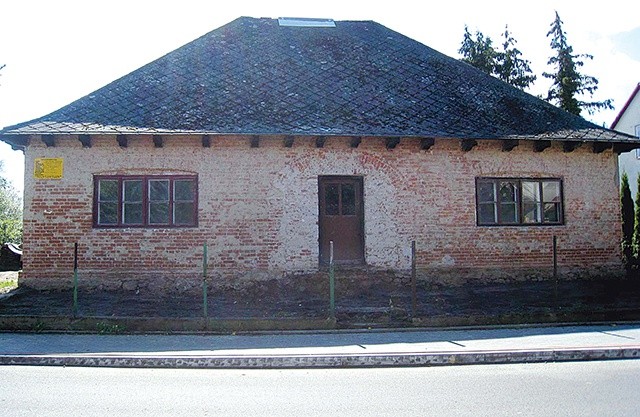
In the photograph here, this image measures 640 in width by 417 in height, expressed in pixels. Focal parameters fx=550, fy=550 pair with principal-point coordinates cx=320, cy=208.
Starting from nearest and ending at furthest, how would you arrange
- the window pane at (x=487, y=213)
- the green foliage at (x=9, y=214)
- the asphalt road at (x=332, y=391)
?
the asphalt road at (x=332, y=391)
the window pane at (x=487, y=213)
the green foliage at (x=9, y=214)

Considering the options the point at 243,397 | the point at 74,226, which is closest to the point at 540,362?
the point at 243,397

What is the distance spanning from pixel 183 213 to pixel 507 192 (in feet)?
27.9

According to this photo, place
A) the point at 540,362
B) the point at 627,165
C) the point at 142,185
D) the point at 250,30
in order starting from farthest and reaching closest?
1. the point at 627,165
2. the point at 250,30
3. the point at 142,185
4. the point at 540,362

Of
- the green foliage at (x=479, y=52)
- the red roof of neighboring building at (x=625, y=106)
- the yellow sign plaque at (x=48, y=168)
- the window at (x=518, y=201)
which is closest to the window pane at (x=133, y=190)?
the yellow sign plaque at (x=48, y=168)

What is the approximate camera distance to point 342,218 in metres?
14.2

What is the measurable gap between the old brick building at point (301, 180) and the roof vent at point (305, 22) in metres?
3.37

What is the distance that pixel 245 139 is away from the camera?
13.5 meters

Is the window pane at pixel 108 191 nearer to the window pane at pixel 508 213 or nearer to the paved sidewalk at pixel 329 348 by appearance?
the paved sidewalk at pixel 329 348

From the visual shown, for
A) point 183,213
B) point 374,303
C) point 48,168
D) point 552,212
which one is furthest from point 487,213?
point 48,168

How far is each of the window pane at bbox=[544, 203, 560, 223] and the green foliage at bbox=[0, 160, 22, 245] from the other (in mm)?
20675

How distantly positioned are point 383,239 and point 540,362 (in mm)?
6698

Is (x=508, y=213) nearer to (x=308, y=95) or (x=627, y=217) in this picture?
(x=308, y=95)

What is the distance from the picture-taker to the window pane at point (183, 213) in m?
13.5

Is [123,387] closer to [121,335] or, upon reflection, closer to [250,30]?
[121,335]
